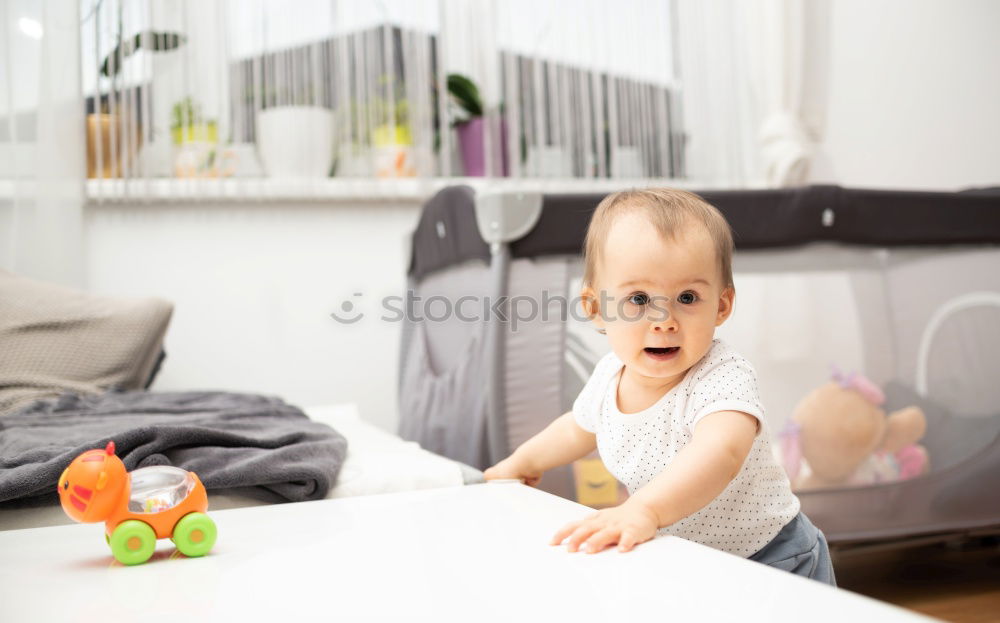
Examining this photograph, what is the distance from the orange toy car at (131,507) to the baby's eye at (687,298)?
421mm

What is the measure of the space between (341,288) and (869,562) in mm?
1404

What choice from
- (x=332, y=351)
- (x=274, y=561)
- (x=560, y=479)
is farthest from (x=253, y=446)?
(x=332, y=351)

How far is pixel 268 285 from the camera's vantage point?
2203mm

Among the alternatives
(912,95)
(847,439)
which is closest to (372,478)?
(847,439)

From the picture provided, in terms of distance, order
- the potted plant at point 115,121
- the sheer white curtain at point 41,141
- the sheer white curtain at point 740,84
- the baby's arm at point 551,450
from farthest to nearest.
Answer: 1. the sheer white curtain at point 740,84
2. the potted plant at point 115,121
3. the sheer white curtain at point 41,141
4. the baby's arm at point 551,450

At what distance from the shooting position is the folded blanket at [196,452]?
80cm

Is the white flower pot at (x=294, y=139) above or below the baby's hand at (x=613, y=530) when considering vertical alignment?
above

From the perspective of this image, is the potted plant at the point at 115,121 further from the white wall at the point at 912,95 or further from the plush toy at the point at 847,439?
the white wall at the point at 912,95

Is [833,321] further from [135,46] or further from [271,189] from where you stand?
[135,46]

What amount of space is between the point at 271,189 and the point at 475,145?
56 cm

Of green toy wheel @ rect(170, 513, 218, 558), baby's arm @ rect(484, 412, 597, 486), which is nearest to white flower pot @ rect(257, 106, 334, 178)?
baby's arm @ rect(484, 412, 597, 486)

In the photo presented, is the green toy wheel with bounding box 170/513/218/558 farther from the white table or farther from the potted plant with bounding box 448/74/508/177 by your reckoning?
the potted plant with bounding box 448/74/508/177

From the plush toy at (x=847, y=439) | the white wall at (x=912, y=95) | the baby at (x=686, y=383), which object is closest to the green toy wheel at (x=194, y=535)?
the baby at (x=686, y=383)

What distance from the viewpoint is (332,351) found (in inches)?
88.4
